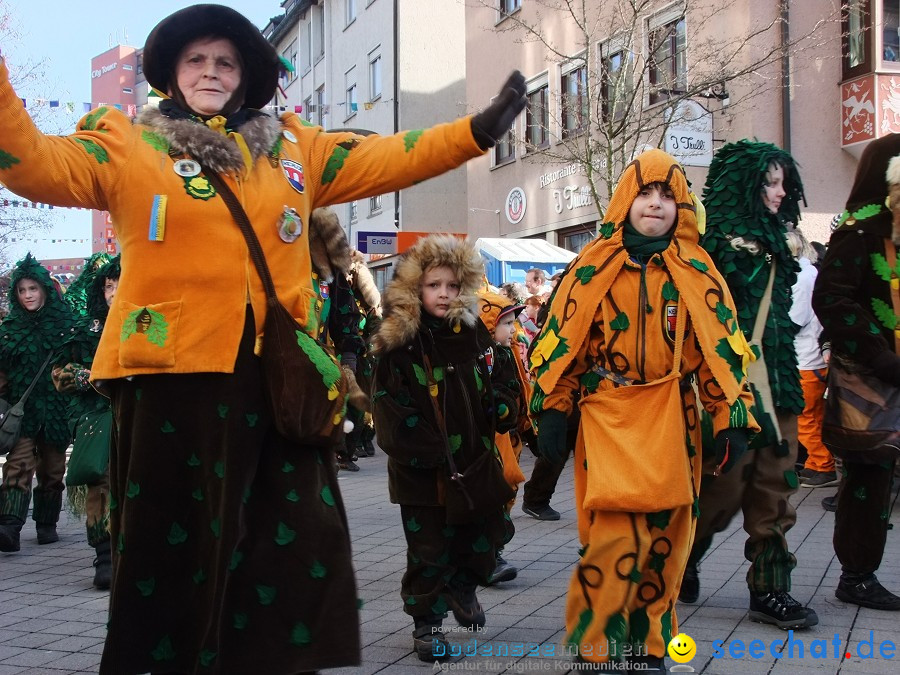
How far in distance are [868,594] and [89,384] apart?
4.33 meters

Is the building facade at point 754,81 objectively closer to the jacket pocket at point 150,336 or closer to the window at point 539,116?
the window at point 539,116

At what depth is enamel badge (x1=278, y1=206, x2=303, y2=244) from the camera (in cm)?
290

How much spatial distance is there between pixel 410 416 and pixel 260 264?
154 cm

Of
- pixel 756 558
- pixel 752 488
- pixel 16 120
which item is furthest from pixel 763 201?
pixel 16 120

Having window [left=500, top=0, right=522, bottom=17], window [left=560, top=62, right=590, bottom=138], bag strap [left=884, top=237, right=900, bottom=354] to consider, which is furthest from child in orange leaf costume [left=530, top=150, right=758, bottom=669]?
window [left=500, top=0, right=522, bottom=17]

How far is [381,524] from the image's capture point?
714 cm

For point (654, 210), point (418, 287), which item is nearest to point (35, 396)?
point (418, 287)

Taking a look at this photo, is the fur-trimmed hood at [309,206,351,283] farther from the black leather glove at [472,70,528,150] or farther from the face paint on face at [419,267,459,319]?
the black leather glove at [472,70,528,150]

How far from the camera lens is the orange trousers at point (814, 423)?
8359 mm

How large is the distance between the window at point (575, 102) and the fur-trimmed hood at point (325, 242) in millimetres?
9290

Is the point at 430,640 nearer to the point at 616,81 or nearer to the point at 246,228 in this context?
the point at 246,228

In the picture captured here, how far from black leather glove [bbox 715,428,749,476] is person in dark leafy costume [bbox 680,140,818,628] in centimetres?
60

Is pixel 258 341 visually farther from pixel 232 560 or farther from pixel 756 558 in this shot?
pixel 756 558

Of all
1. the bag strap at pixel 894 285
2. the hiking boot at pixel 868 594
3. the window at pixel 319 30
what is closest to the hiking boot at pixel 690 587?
the hiking boot at pixel 868 594
